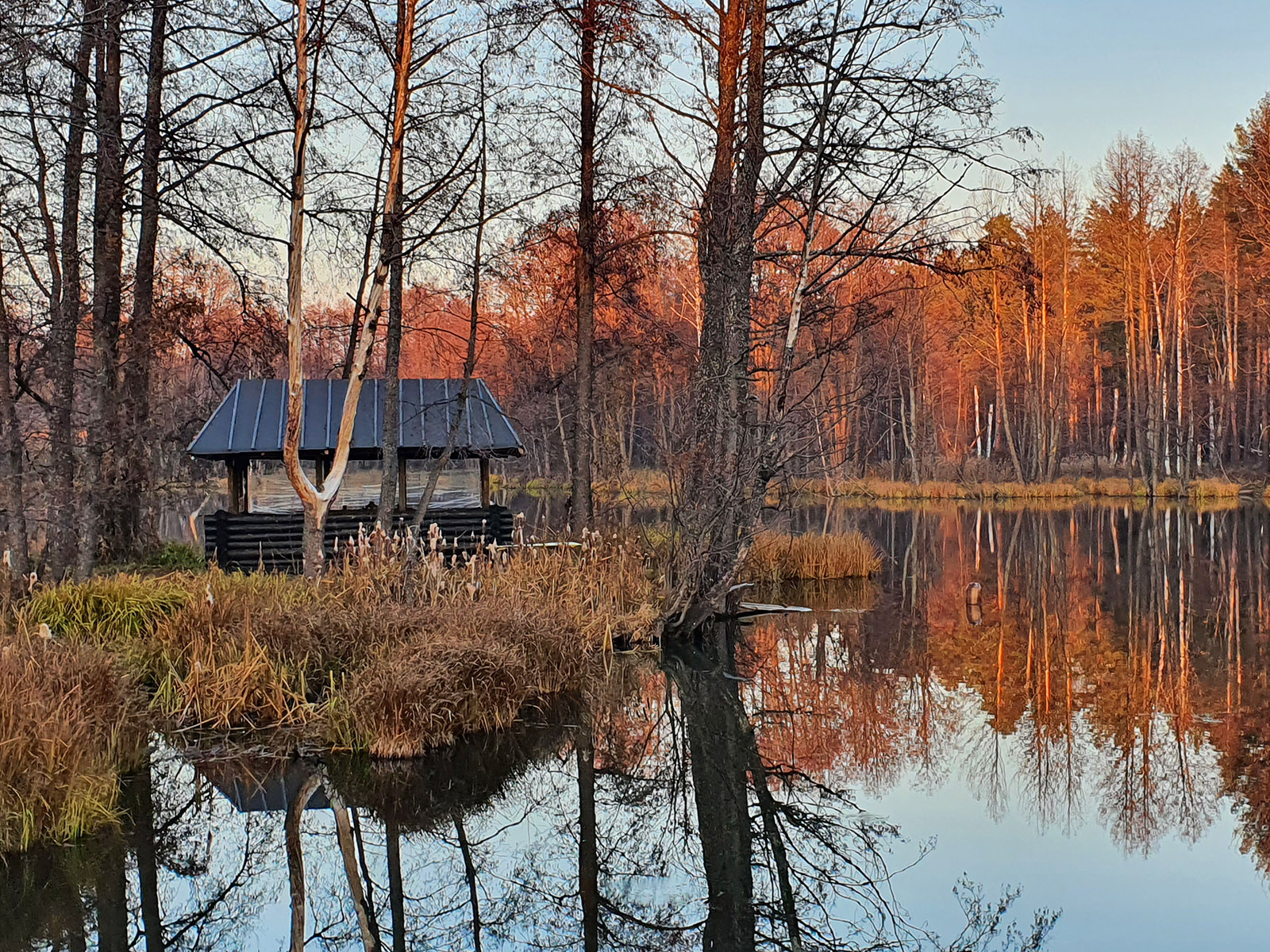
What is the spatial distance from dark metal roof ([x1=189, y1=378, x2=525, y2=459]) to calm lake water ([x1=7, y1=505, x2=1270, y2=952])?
7.19 meters

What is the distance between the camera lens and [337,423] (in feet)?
58.3

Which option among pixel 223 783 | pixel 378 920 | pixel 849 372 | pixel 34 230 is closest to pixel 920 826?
pixel 378 920

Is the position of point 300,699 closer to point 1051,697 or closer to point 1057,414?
point 1051,697

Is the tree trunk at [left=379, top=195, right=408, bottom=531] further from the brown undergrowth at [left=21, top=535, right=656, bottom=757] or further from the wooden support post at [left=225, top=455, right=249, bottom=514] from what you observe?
the wooden support post at [left=225, top=455, right=249, bottom=514]

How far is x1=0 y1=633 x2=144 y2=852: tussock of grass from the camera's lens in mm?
5805

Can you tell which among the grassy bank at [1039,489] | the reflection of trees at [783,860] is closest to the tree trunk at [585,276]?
the reflection of trees at [783,860]

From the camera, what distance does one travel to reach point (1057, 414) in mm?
Result: 37969

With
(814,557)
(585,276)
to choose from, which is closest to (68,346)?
(585,276)

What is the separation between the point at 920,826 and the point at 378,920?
3361 mm

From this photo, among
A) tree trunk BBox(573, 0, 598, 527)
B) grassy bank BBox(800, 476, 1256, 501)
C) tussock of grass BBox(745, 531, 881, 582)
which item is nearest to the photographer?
tree trunk BBox(573, 0, 598, 527)

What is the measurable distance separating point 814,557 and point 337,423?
318 inches

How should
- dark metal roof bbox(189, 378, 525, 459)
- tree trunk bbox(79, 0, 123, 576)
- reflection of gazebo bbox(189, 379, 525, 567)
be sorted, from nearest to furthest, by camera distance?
tree trunk bbox(79, 0, 123, 576) < reflection of gazebo bbox(189, 379, 525, 567) < dark metal roof bbox(189, 378, 525, 459)

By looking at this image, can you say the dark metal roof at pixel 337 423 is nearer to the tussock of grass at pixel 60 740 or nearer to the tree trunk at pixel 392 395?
the tree trunk at pixel 392 395

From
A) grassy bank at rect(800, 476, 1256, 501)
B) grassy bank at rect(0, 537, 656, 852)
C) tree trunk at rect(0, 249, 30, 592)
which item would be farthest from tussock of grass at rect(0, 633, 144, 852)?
grassy bank at rect(800, 476, 1256, 501)
